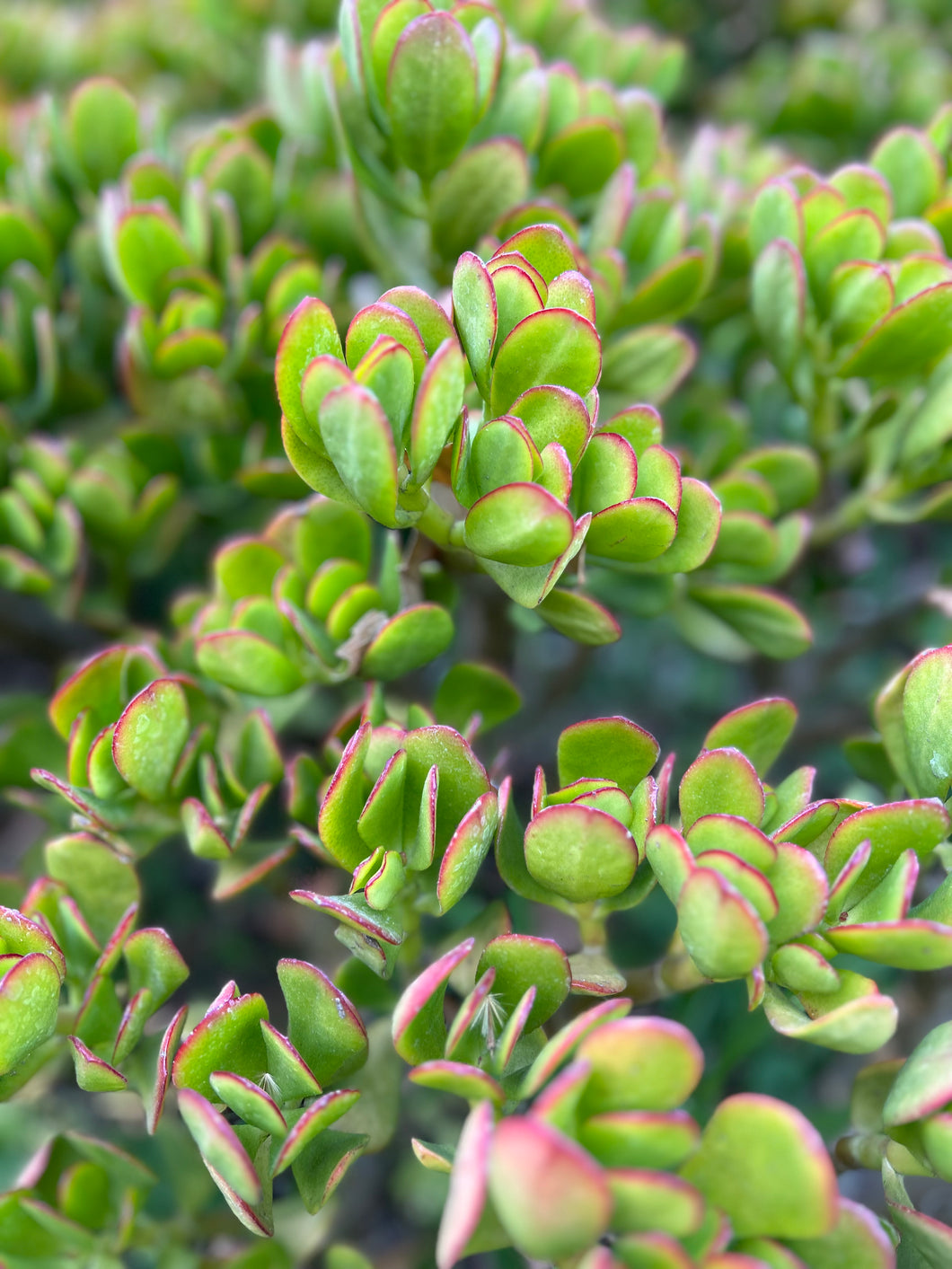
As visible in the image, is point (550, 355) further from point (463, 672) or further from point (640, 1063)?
point (640, 1063)

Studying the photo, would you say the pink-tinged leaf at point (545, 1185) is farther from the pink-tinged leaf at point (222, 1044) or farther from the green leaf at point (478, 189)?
the green leaf at point (478, 189)

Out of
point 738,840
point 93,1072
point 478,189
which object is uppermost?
point 478,189

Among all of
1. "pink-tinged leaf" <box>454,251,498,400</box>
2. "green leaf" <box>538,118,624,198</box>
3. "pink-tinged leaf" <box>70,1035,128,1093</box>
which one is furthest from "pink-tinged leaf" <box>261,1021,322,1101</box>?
"green leaf" <box>538,118,624,198</box>

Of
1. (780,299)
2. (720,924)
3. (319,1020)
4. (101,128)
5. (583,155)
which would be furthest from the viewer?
(101,128)

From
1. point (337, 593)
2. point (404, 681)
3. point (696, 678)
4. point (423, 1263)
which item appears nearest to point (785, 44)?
point (696, 678)

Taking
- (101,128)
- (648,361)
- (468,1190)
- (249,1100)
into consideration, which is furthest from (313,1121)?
(101,128)

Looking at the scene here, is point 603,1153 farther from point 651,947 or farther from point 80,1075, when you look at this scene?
point 651,947

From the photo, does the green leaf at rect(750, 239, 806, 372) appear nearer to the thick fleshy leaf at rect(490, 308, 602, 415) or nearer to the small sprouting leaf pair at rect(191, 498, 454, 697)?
the thick fleshy leaf at rect(490, 308, 602, 415)

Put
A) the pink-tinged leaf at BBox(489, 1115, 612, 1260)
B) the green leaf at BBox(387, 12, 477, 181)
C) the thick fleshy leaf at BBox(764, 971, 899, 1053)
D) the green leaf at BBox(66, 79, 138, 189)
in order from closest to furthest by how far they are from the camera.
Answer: the pink-tinged leaf at BBox(489, 1115, 612, 1260), the thick fleshy leaf at BBox(764, 971, 899, 1053), the green leaf at BBox(387, 12, 477, 181), the green leaf at BBox(66, 79, 138, 189)
